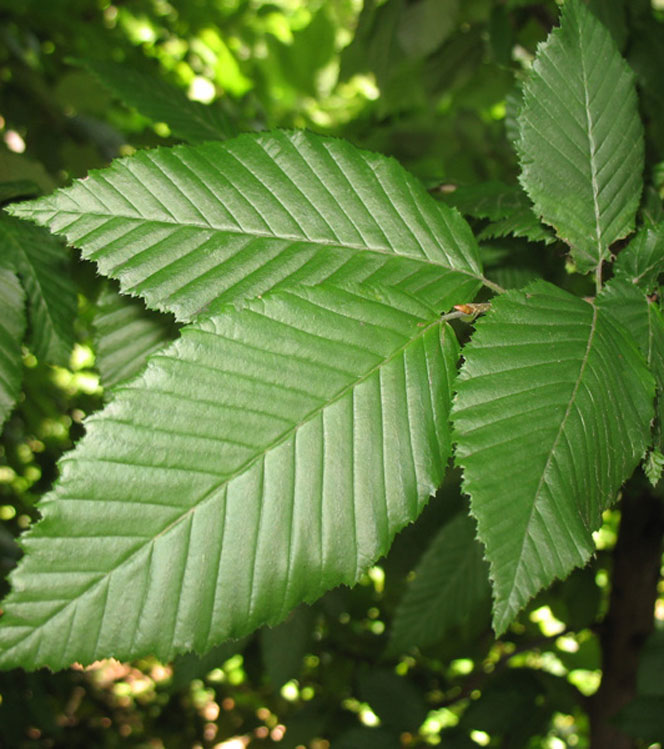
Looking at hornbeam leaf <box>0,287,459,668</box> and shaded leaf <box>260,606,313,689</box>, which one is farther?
shaded leaf <box>260,606,313,689</box>

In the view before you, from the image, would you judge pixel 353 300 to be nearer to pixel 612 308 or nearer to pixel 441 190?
pixel 612 308

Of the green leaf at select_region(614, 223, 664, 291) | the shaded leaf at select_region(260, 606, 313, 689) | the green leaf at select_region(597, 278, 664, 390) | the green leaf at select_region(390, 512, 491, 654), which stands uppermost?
the green leaf at select_region(614, 223, 664, 291)

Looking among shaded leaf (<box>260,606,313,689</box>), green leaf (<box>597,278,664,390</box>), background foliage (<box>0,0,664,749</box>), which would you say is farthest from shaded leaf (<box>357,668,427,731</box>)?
green leaf (<box>597,278,664,390</box>)

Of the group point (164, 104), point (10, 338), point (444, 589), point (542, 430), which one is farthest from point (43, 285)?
point (444, 589)

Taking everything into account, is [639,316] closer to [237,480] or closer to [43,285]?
[237,480]

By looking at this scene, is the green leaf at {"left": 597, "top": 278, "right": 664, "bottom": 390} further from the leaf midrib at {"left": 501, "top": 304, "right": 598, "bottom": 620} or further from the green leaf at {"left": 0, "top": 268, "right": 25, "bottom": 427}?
the green leaf at {"left": 0, "top": 268, "right": 25, "bottom": 427}

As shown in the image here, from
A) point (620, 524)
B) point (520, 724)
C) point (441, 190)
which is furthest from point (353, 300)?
point (520, 724)
